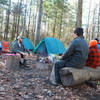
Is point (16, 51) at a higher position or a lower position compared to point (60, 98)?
higher

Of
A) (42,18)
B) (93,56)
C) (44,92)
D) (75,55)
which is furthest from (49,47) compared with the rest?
(42,18)

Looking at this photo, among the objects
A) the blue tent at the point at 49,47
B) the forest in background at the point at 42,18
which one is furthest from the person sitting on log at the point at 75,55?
the blue tent at the point at 49,47

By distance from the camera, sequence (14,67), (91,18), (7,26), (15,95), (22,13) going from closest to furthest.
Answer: (15,95) → (14,67) → (7,26) → (22,13) → (91,18)

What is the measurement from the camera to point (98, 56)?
13.0ft

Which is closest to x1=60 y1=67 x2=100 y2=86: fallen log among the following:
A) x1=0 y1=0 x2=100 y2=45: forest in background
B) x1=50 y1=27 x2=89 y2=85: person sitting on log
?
x1=50 y1=27 x2=89 y2=85: person sitting on log

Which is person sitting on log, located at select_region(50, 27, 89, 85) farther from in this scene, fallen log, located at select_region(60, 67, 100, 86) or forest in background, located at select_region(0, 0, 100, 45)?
forest in background, located at select_region(0, 0, 100, 45)

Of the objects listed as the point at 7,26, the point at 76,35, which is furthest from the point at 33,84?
the point at 7,26

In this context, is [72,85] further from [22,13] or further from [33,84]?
[22,13]

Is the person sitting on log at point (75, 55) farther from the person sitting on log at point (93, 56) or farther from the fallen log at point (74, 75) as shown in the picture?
the person sitting on log at point (93, 56)

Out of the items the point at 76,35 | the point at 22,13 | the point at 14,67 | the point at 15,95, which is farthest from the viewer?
the point at 22,13

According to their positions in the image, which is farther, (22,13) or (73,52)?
(22,13)

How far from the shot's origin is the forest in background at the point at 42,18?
51.0ft

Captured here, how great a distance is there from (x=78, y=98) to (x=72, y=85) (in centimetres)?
44

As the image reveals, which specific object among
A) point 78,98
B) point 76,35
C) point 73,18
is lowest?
point 78,98
